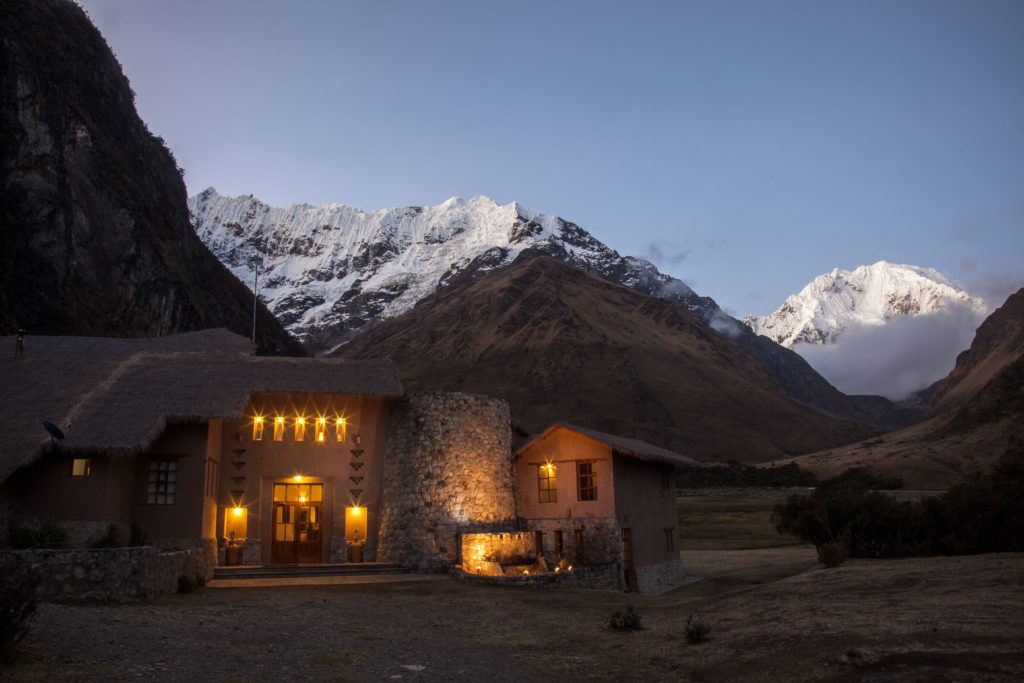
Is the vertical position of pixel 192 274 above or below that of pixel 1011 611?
above

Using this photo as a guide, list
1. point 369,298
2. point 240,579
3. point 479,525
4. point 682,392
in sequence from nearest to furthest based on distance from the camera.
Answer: point 240,579, point 479,525, point 682,392, point 369,298

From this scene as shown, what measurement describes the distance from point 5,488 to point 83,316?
1088 inches

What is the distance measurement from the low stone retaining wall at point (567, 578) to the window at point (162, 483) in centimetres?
850

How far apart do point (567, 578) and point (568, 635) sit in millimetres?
8890

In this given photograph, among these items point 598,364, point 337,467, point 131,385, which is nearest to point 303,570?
point 337,467

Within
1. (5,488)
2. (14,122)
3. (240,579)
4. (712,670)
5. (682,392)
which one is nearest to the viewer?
(712,670)

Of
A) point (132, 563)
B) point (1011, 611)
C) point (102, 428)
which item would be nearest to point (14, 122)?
point (102, 428)

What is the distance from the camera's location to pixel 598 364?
10000 cm

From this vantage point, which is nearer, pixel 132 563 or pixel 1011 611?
pixel 1011 611

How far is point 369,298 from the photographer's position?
18900cm

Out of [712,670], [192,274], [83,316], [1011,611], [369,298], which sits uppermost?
[369,298]

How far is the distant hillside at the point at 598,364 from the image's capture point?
86.9m

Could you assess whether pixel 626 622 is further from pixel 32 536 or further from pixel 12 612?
pixel 32 536

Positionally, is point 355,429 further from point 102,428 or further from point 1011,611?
point 1011,611
